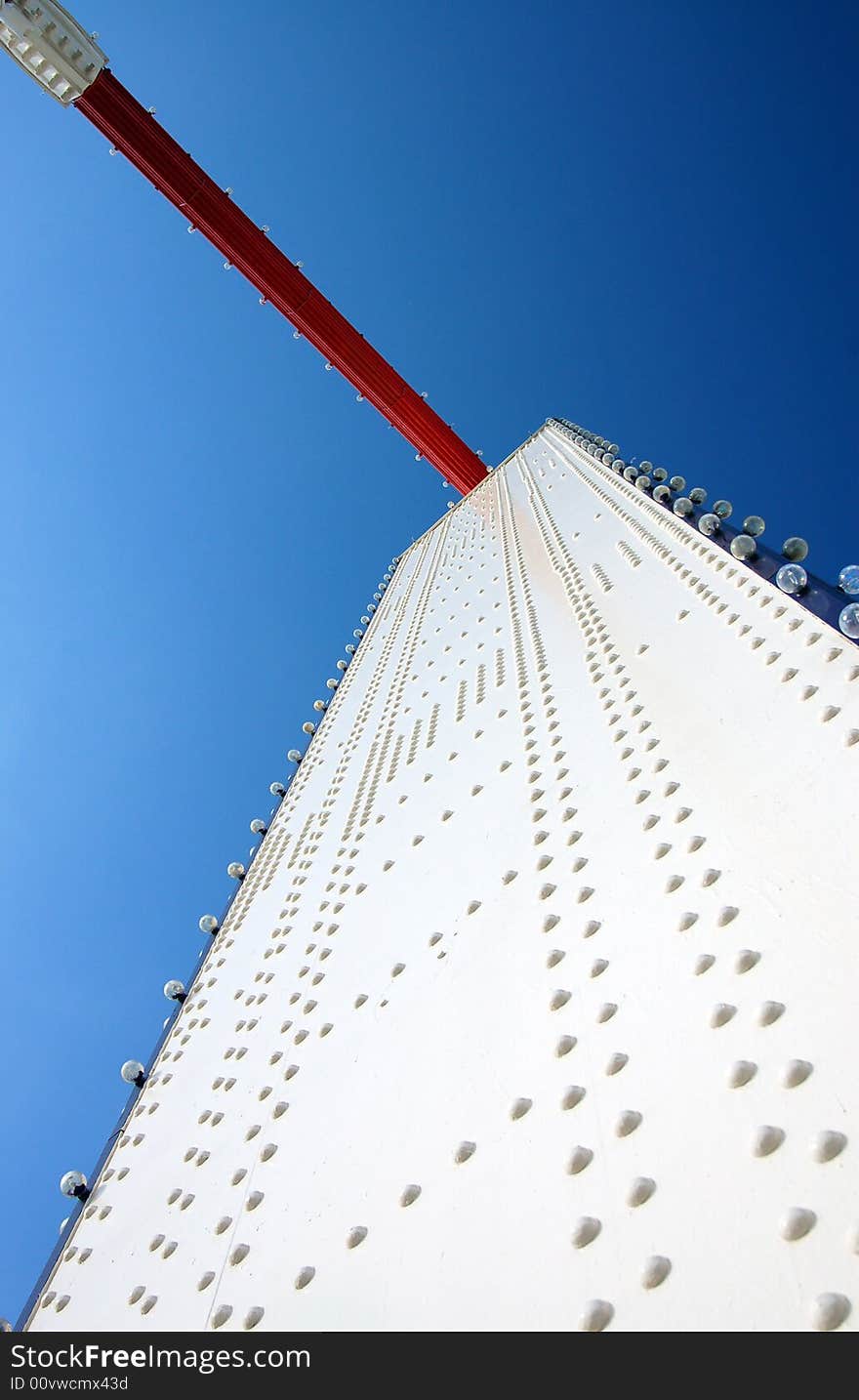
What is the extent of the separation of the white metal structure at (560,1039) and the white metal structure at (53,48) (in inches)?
612

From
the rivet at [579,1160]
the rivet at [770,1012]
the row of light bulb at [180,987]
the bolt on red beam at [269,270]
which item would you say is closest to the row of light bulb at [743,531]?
the rivet at [770,1012]

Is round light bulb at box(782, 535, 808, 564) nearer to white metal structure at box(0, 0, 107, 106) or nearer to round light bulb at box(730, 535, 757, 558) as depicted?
round light bulb at box(730, 535, 757, 558)

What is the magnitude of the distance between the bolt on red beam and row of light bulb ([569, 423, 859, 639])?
40.4 feet

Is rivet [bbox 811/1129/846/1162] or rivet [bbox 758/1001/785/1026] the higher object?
rivet [bbox 758/1001/785/1026]

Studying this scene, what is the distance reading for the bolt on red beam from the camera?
1653cm

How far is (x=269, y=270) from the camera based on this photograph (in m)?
18.6

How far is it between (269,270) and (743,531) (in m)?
17.5

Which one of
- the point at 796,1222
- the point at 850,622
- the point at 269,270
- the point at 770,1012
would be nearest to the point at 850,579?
the point at 850,622

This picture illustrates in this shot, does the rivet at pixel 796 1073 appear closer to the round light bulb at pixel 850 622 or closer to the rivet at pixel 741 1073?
the rivet at pixel 741 1073

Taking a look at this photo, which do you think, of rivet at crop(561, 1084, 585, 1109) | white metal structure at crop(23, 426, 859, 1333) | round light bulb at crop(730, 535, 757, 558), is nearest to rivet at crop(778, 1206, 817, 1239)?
white metal structure at crop(23, 426, 859, 1333)

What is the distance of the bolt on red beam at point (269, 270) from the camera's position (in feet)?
54.2

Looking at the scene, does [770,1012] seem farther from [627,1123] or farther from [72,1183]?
[72,1183]

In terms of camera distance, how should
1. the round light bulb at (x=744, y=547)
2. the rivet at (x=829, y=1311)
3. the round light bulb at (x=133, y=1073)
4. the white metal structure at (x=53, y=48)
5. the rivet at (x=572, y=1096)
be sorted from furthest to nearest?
1. the white metal structure at (x=53, y=48)
2. the round light bulb at (x=133, y=1073)
3. the round light bulb at (x=744, y=547)
4. the rivet at (x=572, y=1096)
5. the rivet at (x=829, y=1311)

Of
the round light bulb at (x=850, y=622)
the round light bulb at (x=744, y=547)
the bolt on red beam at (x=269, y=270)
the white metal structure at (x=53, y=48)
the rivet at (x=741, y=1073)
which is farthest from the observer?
the bolt on red beam at (x=269, y=270)
